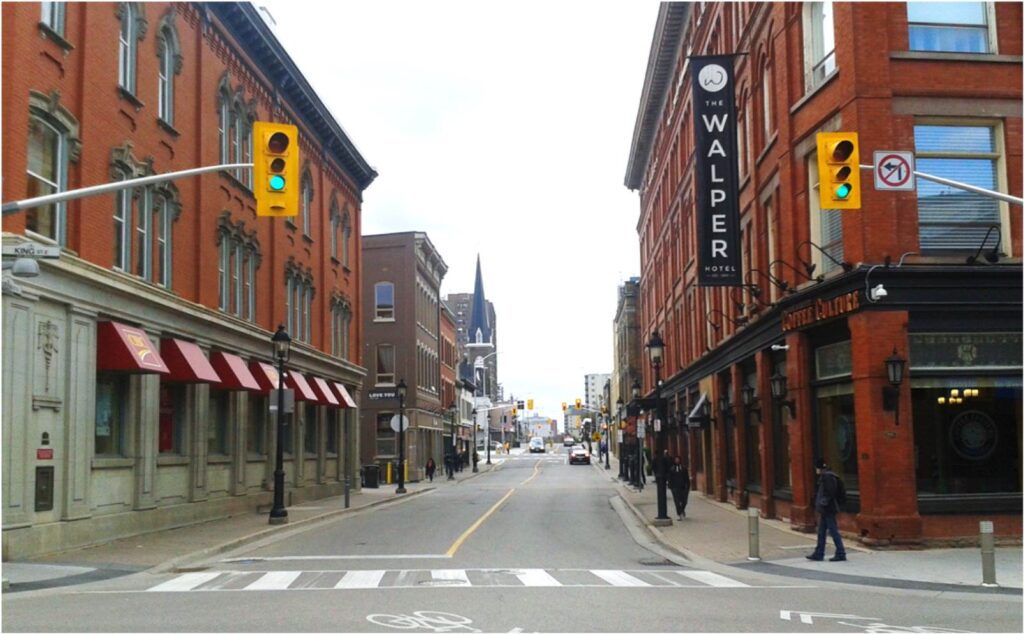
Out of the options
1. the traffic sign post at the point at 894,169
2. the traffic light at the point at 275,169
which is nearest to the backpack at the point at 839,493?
the traffic sign post at the point at 894,169

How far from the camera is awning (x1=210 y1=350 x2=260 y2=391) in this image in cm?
2834

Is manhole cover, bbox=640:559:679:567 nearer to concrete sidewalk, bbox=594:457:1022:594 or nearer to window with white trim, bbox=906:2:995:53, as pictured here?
concrete sidewalk, bbox=594:457:1022:594

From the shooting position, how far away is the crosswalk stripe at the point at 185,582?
48.3 ft

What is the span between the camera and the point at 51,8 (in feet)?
64.8

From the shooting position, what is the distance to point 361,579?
15.7m

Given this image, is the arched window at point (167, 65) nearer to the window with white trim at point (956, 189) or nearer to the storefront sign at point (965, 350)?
the window with white trim at point (956, 189)

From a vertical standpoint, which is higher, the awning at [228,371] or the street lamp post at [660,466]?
the awning at [228,371]

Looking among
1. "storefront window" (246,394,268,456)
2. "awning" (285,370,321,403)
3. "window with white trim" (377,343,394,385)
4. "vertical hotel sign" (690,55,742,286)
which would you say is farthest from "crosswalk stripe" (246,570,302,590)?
"window with white trim" (377,343,394,385)

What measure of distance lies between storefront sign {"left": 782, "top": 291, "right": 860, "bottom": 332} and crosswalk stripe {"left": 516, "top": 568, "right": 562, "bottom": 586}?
8.05 m

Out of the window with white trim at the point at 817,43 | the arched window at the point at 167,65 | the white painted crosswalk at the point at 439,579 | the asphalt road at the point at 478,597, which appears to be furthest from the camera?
the arched window at the point at 167,65

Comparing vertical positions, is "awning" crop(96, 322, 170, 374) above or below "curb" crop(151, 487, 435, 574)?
above

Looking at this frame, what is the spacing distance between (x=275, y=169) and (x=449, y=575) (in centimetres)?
683

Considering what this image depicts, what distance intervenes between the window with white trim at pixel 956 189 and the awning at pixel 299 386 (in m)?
21.4

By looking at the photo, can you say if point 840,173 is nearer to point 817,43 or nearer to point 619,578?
point 619,578
